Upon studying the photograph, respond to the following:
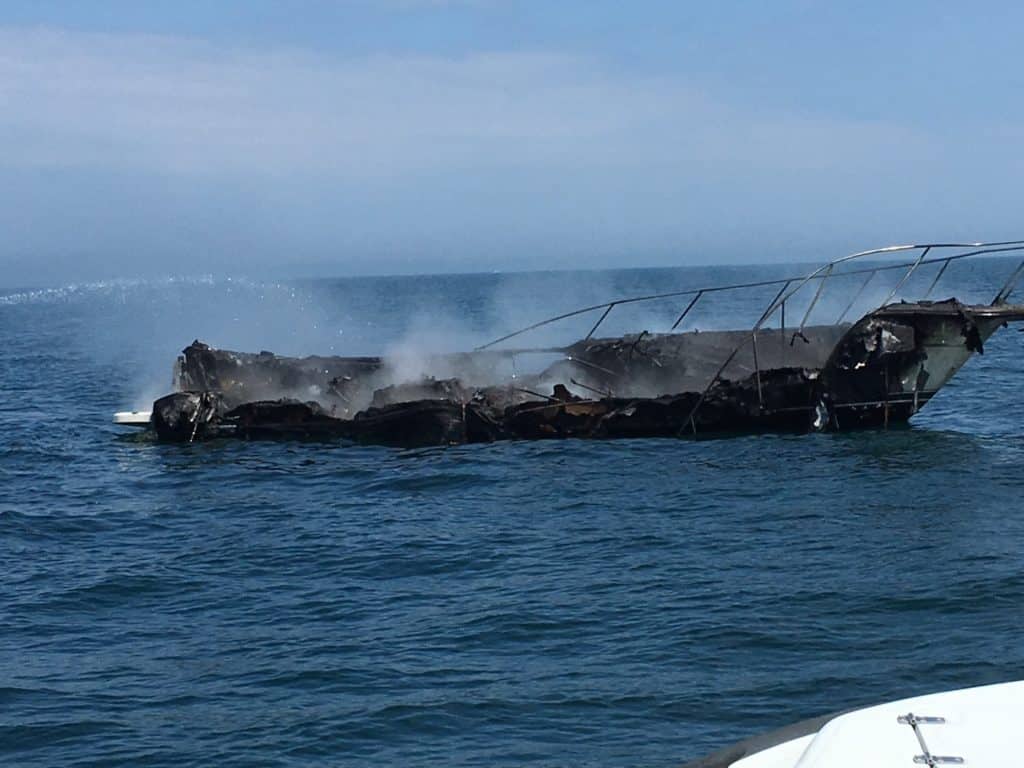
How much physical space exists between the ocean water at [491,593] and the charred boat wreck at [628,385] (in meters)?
0.80

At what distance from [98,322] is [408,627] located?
10204 cm

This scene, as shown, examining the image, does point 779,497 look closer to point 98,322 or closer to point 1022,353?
point 1022,353

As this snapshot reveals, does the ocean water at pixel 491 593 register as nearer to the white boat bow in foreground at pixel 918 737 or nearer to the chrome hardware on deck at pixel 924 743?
the white boat bow in foreground at pixel 918 737

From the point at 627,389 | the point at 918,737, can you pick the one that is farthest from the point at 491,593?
the point at 627,389

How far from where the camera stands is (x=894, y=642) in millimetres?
15883

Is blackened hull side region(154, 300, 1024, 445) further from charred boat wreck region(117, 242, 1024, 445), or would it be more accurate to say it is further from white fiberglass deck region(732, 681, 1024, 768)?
white fiberglass deck region(732, 681, 1024, 768)

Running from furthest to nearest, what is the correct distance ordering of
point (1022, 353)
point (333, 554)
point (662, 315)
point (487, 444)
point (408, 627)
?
point (662, 315)
point (1022, 353)
point (487, 444)
point (333, 554)
point (408, 627)

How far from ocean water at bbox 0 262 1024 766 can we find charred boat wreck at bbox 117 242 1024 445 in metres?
0.80

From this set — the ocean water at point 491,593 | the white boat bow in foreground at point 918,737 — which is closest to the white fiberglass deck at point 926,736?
the white boat bow in foreground at point 918,737

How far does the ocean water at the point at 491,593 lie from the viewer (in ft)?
45.8

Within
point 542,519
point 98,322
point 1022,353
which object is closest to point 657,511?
point 542,519

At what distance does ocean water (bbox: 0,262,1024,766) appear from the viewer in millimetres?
13969

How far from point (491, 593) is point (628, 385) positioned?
17856mm

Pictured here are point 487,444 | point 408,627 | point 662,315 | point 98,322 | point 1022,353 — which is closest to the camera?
point 408,627
